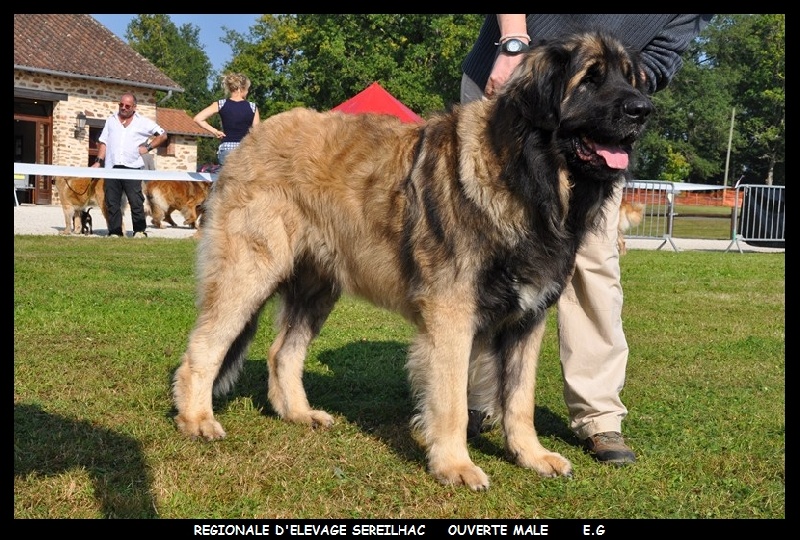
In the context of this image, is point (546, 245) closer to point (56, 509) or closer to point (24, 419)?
point (56, 509)

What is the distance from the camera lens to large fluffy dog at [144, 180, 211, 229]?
58.4 ft

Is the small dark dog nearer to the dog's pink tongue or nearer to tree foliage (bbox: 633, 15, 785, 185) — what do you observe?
the dog's pink tongue

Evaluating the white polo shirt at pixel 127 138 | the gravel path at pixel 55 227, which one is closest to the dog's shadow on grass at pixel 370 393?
the white polo shirt at pixel 127 138

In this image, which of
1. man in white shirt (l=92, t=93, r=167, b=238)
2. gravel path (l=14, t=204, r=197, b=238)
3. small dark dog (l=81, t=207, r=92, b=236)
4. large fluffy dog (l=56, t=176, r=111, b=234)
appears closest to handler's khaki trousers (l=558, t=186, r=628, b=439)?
man in white shirt (l=92, t=93, r=167, b=238)

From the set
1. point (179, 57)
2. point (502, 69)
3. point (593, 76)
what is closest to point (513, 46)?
point (502, 69)

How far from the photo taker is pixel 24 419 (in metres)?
3.70

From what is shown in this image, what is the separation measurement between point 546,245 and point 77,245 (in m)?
10.2

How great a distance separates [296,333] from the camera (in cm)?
429

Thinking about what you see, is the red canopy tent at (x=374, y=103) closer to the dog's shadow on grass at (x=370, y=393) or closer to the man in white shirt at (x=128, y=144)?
the man in white shirt at (x=128, y=144)

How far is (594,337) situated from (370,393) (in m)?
1.48

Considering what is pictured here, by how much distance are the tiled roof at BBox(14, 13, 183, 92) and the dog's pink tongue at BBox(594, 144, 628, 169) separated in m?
27.0

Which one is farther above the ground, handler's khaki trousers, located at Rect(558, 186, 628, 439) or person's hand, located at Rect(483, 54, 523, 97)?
person's hand, located at Rect(483, 54, 523, 97)

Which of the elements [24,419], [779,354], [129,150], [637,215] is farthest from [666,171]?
[24,419]

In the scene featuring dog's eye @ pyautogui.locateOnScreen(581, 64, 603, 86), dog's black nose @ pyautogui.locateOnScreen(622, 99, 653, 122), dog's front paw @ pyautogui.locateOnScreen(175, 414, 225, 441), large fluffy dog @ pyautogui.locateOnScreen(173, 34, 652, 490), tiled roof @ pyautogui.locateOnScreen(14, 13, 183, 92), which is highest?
tiled roof @ pyautogui.locateOnScreen(14, 13, 183, 92)
